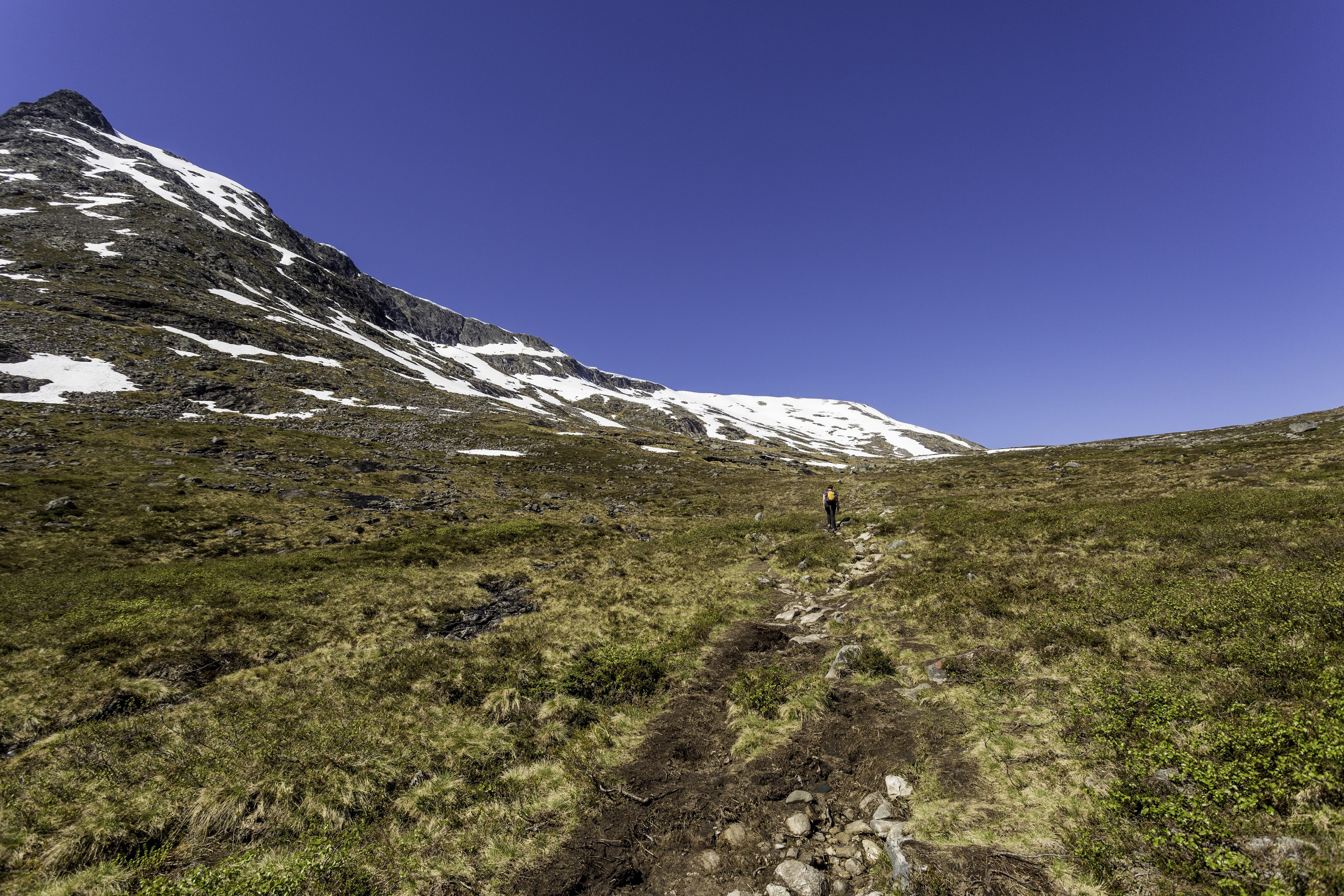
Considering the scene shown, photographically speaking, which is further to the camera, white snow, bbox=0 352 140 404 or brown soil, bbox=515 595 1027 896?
white snow, bbox=0 352 140 404

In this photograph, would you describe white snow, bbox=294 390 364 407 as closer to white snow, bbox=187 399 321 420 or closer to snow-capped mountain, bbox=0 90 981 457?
snow-capped mountain, bbox=0 90 981 457

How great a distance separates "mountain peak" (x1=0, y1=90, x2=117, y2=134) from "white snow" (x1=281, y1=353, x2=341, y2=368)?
15392 centimetres

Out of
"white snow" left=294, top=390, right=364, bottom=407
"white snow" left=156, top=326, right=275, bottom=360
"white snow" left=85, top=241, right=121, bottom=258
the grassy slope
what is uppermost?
"white snow" left=85, top=241, right=121, bottom=258

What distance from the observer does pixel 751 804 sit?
8648 mm

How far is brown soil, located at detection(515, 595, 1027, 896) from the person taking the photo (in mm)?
6824

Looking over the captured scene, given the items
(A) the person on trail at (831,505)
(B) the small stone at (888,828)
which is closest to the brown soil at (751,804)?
(B) the small stone at (888,828)

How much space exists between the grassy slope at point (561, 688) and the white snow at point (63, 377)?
39956 millimetres

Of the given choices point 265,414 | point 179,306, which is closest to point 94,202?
point 179,306

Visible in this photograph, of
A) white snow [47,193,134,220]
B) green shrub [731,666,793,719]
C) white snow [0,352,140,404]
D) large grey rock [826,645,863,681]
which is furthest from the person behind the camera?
white snow [47,193,134,220]

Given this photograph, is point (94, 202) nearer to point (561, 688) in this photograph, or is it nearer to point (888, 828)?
point (561, 688)

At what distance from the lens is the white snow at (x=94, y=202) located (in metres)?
104

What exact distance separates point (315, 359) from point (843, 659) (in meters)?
108

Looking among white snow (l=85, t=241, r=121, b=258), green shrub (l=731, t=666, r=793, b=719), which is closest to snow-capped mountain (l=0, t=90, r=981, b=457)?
white snow (l=85, t=241, r=121, b=258)

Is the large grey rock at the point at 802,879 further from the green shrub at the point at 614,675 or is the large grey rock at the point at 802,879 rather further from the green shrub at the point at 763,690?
the green shrub at the point at 614,675
